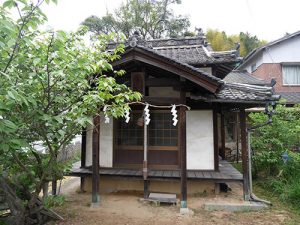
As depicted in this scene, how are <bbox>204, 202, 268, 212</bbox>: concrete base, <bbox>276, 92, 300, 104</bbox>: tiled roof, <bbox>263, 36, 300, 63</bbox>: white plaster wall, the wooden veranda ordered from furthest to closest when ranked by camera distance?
<bbox>263, 36, 300, 63</bbox>: white plaster wall
<bbox>276, 92, 300, 104</bbox>: tiled roof
the wooden veranda
<bbox>204, 202, 268, 212</bbox>: concrete base

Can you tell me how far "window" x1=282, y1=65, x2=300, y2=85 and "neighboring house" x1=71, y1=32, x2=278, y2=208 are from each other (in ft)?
39.6

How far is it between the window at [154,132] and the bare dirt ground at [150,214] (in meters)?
1.73

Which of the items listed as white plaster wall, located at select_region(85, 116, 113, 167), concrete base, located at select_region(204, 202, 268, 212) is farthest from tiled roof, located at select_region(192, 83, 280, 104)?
white plaster wall, located at select_region(85, 116, 113, 167)

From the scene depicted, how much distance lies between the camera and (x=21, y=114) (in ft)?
12.3

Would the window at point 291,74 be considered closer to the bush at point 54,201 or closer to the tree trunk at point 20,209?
the bush at point 54,201

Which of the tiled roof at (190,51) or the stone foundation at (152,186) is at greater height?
the tiled roof at (190,51)

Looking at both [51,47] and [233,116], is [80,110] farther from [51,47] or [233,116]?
[233,116]

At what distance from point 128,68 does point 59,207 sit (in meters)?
4.20

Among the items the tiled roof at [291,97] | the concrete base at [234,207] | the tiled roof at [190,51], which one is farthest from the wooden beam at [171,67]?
the tiled roof at [291,97]

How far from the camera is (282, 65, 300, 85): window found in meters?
18.3

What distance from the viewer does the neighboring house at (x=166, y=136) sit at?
679 cm

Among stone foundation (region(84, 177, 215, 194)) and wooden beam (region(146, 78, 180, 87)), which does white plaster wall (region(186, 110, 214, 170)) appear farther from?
wooden beam (region(146, 78, 180, 87))

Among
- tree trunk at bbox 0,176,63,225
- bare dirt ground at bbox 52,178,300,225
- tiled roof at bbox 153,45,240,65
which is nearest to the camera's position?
tree trunk at bbox 0,176,63,225

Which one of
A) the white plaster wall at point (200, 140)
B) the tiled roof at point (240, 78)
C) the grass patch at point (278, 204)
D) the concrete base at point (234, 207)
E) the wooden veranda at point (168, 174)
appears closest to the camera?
the grass patch at point (278, 204)
